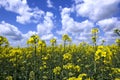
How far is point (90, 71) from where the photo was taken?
11.7 meters

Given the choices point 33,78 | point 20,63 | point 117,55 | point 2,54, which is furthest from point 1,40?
point 117,55

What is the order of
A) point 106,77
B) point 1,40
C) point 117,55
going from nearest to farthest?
point 1,40 < point 106,77 < point 117,55

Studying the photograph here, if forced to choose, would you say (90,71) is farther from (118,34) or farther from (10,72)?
(10,72)

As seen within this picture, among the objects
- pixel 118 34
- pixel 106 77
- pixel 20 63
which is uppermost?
pixel 118 34

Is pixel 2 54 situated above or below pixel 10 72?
above

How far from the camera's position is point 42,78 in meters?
10.8

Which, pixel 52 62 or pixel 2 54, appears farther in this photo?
pixel 52 62

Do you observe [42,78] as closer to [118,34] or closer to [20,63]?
[20,63]

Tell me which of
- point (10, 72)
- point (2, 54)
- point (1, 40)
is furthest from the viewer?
point (2, 54)

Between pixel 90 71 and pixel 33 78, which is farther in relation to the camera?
pixel 90 71

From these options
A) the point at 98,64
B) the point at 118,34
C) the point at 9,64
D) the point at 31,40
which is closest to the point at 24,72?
the point at 9,64

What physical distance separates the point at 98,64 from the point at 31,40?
3.94 metres

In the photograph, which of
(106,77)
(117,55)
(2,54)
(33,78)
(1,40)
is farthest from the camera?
(117,55)

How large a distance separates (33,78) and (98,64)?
174 inches
